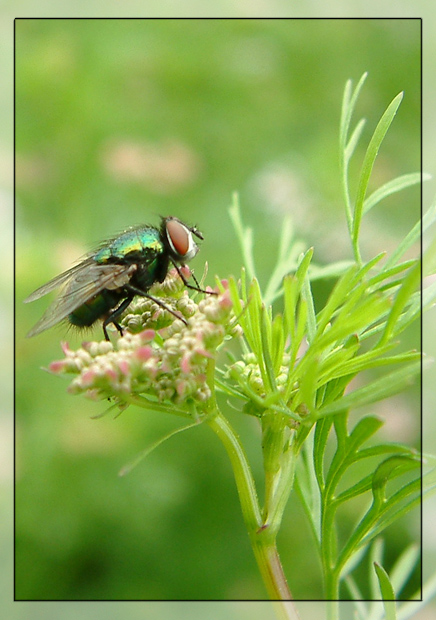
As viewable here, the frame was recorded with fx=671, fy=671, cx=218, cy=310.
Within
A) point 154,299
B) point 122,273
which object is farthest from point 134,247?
point 154,299

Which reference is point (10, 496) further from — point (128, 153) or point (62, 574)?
point (128, 153)

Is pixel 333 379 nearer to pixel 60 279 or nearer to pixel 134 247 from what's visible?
pixel 134 247

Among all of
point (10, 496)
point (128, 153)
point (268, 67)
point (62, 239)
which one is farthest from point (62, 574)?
point (268, 67)

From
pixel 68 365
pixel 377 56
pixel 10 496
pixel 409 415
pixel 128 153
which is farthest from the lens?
pixel 377 56

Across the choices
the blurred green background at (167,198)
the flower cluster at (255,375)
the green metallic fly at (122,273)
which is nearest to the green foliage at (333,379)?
the flower cluster at (255,375)

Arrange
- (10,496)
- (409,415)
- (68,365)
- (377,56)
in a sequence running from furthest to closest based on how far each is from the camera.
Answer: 1. (377,56)
2. (409,415)
3. (10,496)
4. (68,365)
